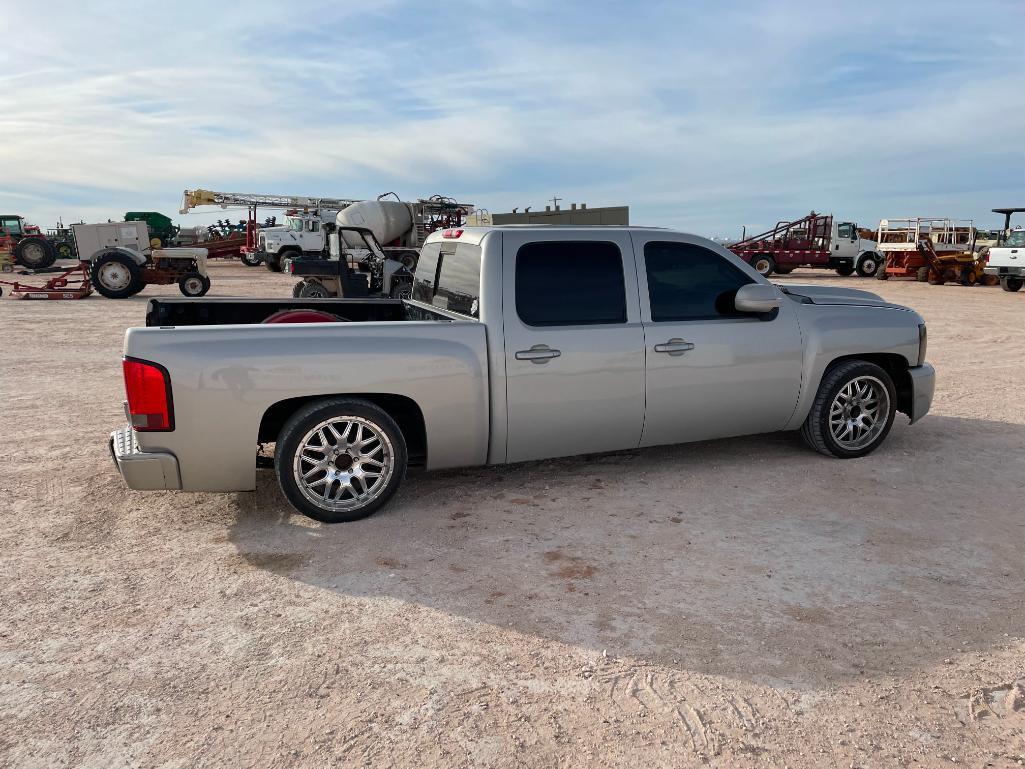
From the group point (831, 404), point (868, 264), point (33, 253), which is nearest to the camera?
point (831, 404)

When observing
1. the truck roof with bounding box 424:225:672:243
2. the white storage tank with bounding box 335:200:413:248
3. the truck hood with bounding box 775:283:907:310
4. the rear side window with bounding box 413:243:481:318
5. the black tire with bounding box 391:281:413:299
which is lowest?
the black tire with bounding box 391:281:413:299

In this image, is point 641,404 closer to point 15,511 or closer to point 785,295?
point 785,295

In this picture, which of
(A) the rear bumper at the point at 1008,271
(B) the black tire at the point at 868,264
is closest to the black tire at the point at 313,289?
(A) the rear bumper at the point at 1008,271

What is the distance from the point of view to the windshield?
22.6 m

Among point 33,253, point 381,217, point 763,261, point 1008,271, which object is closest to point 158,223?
point 33,253

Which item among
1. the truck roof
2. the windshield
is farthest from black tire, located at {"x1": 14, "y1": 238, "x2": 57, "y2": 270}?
the windshield

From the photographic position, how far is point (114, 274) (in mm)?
19359

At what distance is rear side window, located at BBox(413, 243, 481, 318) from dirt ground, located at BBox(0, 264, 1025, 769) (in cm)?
122

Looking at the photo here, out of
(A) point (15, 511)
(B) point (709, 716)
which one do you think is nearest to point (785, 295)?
(B) point (709, 716)

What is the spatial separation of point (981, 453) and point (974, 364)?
16.3 ft

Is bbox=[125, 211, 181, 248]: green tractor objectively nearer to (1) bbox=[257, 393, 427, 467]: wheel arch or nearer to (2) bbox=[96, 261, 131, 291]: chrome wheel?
(2) bbox=[96, 261, 131, 291]: chrome wheel

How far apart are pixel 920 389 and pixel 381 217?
23.4 meters

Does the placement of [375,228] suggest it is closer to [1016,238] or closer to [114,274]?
[114,274]

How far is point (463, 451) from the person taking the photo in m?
4.45
